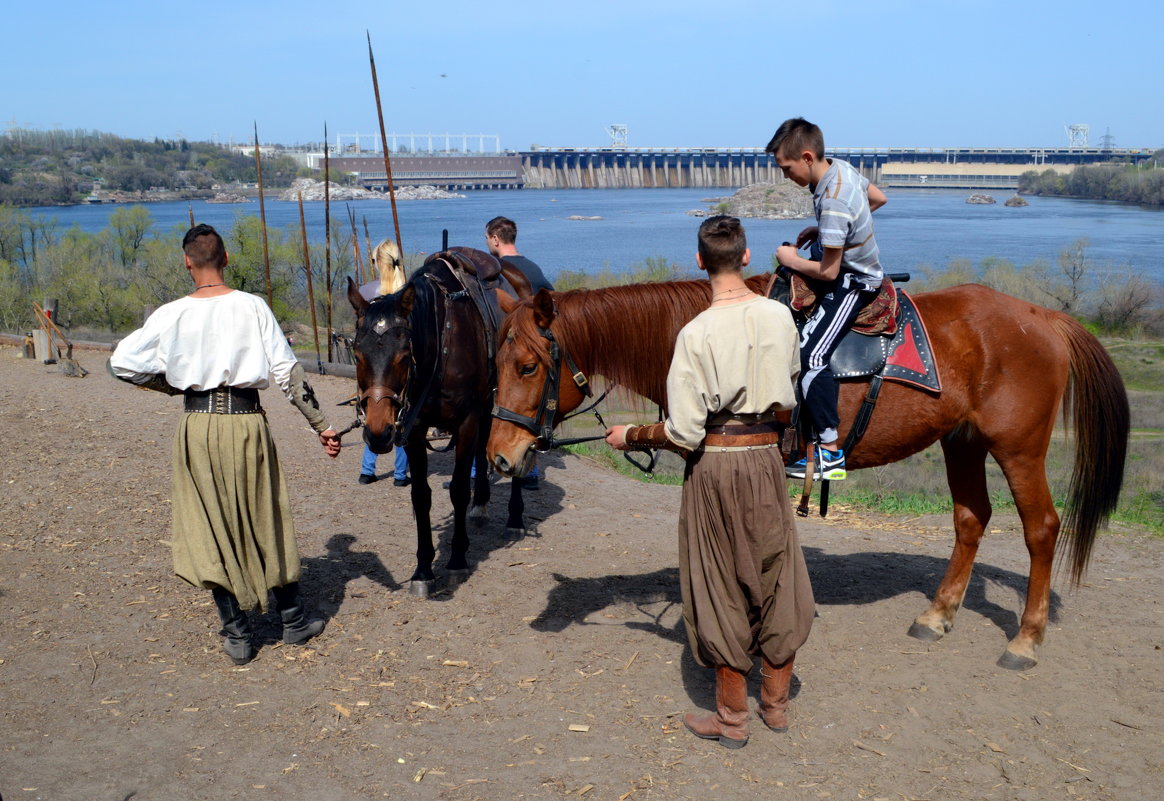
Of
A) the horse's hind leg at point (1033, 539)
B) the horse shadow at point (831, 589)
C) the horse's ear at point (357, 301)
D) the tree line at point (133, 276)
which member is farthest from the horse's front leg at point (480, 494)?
the tree line at point (133, 276)

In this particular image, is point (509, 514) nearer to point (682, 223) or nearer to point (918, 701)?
point (918, 701)

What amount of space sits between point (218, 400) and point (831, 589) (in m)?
3.61

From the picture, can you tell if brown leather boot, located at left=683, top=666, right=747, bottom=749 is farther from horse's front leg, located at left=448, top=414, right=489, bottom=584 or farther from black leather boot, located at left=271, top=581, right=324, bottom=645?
horse's front leg, located at left=448, top=414, right=489, bottom=584

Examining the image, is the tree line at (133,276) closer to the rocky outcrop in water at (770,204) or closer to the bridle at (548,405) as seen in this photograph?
the bridle at (548,405)

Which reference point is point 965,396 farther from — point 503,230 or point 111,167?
point 111,167

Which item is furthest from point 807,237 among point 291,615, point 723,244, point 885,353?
point 291,615

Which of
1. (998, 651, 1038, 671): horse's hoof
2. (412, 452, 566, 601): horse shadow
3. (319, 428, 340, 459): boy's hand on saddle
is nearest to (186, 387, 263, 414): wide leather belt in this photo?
(319, 428, 340, 459): boy's hand on saddle

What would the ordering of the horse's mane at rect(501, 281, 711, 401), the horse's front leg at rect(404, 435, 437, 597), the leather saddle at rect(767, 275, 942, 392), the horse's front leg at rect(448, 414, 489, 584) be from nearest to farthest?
the horse's mane at rect(501, 281, 711, 401)
the leather saddle at rect(767, 275, 942, 392)
the horse's front leg at rect(404, 435, 437, 597)
the horse's front leg at rect(448, 414, 489, 584)

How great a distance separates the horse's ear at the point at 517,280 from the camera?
594 centimetres

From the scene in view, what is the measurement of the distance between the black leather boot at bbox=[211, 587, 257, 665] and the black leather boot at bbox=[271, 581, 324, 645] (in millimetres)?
194

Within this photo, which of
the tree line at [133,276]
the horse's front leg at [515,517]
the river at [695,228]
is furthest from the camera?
the river at [695,228]

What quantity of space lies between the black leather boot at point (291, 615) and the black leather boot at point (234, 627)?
194 millimetres

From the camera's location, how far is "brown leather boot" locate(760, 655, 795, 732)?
148 inches

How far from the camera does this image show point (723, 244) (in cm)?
338
